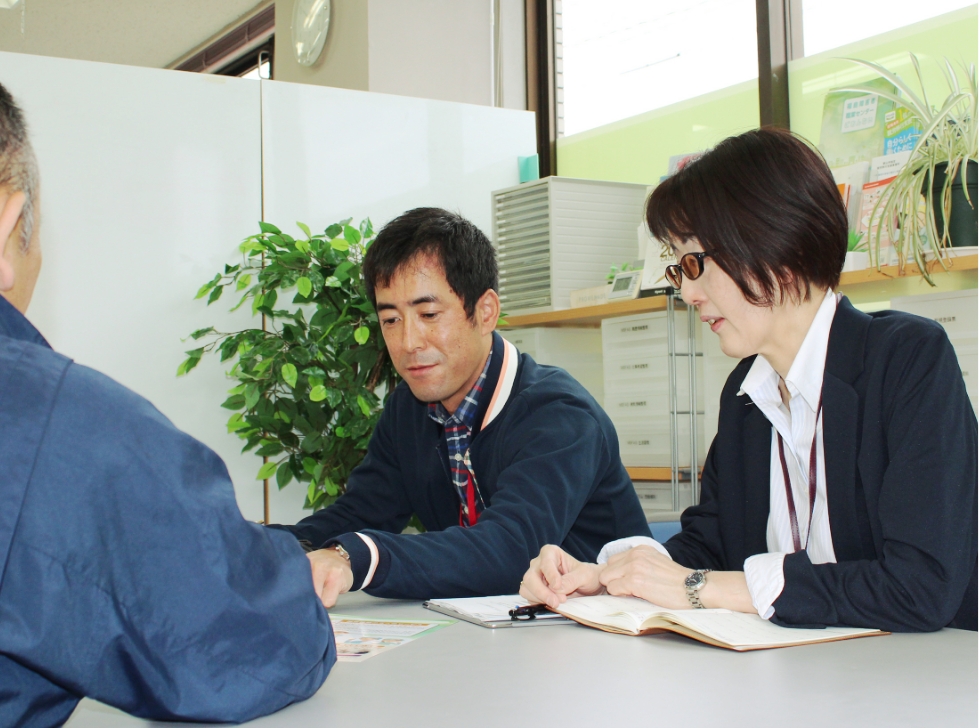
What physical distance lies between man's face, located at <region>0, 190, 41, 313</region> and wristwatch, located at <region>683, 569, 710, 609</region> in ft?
2.73

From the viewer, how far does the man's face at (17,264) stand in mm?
801

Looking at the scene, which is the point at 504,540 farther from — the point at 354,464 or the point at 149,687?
the point at 354,464

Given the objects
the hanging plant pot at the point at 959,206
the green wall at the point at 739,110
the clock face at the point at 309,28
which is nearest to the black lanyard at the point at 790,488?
the hanging plant pot at the point at 959,206

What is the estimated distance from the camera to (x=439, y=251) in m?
1.98

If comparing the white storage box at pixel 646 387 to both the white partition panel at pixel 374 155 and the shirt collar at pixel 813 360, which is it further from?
the shirt collar at pixel 813 360

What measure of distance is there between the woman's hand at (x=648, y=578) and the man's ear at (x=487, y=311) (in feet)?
2.56

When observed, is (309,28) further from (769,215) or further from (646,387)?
(769,215)

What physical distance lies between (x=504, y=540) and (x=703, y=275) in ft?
1.65

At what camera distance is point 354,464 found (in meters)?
2.93

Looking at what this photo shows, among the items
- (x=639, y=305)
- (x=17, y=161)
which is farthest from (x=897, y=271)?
(x=17, y=161)

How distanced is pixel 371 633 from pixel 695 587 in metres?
0.41

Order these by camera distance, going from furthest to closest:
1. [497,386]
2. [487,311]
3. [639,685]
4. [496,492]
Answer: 1. [487,311]
2. [497,386]
3. [496,492]
4. [639,685]

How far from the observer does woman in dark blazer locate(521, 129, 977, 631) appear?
1.17 m

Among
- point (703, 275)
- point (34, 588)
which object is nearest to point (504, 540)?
point (703, 275)
